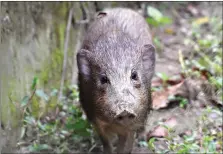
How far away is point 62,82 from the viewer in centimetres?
670

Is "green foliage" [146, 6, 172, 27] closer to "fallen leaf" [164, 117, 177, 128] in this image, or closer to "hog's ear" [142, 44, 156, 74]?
"fallen leaf" [164, 117, 177, 128]

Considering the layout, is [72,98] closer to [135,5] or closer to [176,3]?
[135,5]

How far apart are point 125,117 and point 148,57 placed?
42.5 inches

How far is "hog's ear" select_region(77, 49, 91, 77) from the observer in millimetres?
5227

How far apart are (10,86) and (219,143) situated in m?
2.30

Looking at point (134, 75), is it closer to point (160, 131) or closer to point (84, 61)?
point (84, 61)

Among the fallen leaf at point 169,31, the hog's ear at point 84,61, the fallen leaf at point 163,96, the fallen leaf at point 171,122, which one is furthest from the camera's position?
the fallen leaf at point 169,31

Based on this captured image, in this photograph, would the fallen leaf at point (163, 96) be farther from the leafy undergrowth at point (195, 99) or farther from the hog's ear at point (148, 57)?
the hog's ear at point (148, 57)

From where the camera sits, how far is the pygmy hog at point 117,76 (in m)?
4.60

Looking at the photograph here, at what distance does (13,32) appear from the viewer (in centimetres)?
548

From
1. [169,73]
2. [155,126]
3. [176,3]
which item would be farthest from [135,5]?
[155,126]

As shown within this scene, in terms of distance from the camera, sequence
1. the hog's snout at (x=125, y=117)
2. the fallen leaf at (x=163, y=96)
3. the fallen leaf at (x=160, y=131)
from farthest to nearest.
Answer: the fallen leaf at (x=163, y=96) → the fallen leaf at (x=160, y=131) → the hog's snout at (x=125, y=117)

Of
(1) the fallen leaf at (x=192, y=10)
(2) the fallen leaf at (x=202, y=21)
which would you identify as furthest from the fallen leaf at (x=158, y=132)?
(1) the fallen leaf at (x=192, y=10)

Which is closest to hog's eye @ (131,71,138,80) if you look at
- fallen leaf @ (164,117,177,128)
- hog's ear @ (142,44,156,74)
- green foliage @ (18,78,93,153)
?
hog's ear @ (142,44,156,74)
